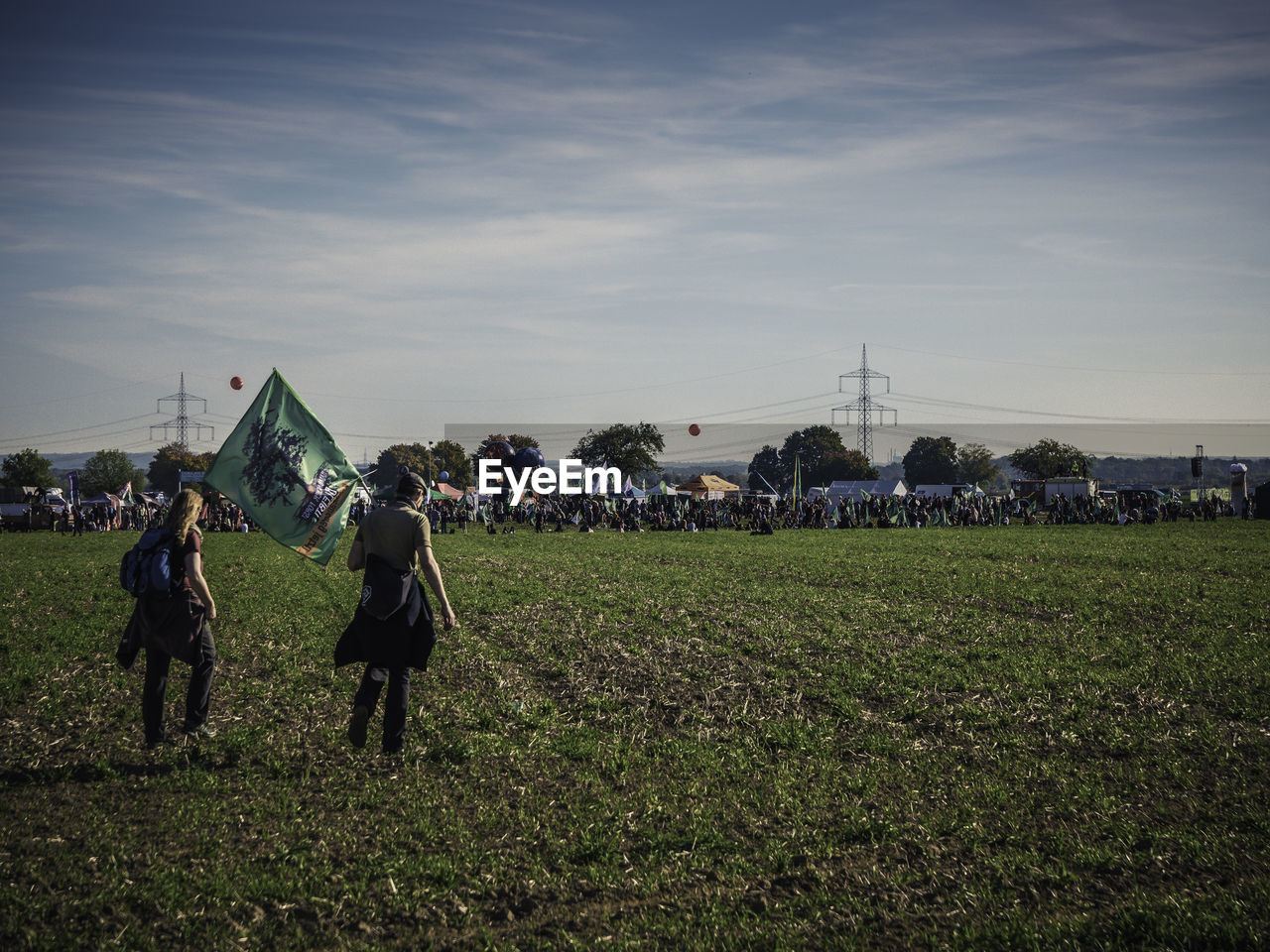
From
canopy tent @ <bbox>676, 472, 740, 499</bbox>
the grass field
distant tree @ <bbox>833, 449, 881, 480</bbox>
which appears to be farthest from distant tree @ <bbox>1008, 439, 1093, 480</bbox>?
the grass field

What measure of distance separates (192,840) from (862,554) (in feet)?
92.3

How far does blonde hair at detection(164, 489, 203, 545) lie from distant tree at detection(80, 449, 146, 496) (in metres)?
189

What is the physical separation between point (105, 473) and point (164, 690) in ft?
657

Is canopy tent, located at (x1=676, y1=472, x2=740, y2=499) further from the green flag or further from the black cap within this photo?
the black cap

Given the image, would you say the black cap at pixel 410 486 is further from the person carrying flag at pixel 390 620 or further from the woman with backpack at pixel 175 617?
the woman with backpack at pixel 175 617

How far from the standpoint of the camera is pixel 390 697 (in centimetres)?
917

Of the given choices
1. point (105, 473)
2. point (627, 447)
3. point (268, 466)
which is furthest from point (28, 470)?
point (268, 466)

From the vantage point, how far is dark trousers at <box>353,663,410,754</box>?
29.8ft

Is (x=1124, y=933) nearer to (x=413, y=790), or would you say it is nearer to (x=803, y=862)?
(x=803, y=862)

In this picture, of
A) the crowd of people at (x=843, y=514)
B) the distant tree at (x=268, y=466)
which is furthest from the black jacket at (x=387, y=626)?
the crowd of people at (x=843, y=514)

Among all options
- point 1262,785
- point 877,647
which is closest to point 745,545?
point 877,647

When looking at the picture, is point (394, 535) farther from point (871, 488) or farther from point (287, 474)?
point (871, 488)

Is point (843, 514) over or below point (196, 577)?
below

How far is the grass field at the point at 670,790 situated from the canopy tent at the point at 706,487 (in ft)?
250
